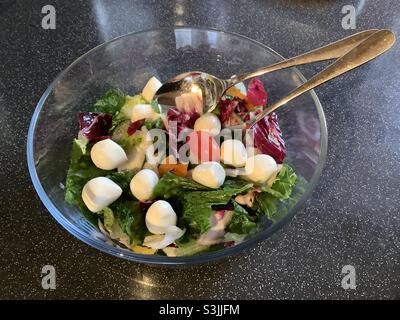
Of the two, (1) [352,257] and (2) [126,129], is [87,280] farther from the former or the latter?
(1) [352,257]

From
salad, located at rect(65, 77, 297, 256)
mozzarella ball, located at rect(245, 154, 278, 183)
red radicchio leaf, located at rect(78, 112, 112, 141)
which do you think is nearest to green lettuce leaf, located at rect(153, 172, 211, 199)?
salad, located at rect(65, 77, 297, 256)

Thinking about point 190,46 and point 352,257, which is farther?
point 190,46

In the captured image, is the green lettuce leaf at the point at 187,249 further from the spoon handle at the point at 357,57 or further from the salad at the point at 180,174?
the spoon handle at the point at 357,57

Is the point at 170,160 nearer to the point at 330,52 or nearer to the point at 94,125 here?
the point at 94,125

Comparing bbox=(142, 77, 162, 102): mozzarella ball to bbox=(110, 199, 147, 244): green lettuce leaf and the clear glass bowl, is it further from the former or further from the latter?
bbox=(110, 199, 147, 244): green lettuce leaf

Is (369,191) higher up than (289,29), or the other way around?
(289,29)
